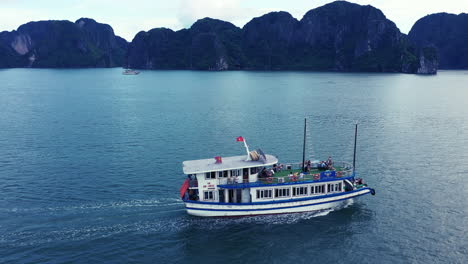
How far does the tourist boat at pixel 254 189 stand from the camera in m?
40.2

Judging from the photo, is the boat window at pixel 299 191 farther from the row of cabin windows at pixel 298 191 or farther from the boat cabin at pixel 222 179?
the boat cabin at pixel 222 179

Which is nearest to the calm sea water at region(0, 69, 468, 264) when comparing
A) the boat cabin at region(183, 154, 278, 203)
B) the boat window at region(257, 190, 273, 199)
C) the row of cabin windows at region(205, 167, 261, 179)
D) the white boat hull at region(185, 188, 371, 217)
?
the white boat hull at region(185, 188, 371, 217)

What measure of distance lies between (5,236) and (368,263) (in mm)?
33814

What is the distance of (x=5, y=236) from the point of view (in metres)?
35.2

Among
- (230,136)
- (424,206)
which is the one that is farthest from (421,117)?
(424,206)

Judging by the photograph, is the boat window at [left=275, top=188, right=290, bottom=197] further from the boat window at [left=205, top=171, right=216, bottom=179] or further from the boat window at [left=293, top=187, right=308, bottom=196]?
the boat window at [left=205, top=171, right=216, bottom=179]

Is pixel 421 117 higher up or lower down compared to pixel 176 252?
higher up

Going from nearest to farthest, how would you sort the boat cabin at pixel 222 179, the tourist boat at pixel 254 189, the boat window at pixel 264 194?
1. the tourist boat at pixel 254 189
2. the boat cabin at pixel 222 179
3. the boat window at pixel 264 194

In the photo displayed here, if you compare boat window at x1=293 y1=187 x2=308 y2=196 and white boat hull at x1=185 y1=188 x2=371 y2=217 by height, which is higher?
boat window at x1=293 y1=187 x2=308 y2=196

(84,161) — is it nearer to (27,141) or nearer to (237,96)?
(27,141)

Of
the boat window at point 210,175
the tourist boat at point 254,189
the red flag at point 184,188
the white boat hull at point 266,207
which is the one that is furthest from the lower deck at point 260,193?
the boat window at point 210,175

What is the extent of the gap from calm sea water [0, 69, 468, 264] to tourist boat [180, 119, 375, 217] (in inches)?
48.6

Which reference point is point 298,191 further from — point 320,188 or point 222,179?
point 222,179

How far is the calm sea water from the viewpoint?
34203mm
